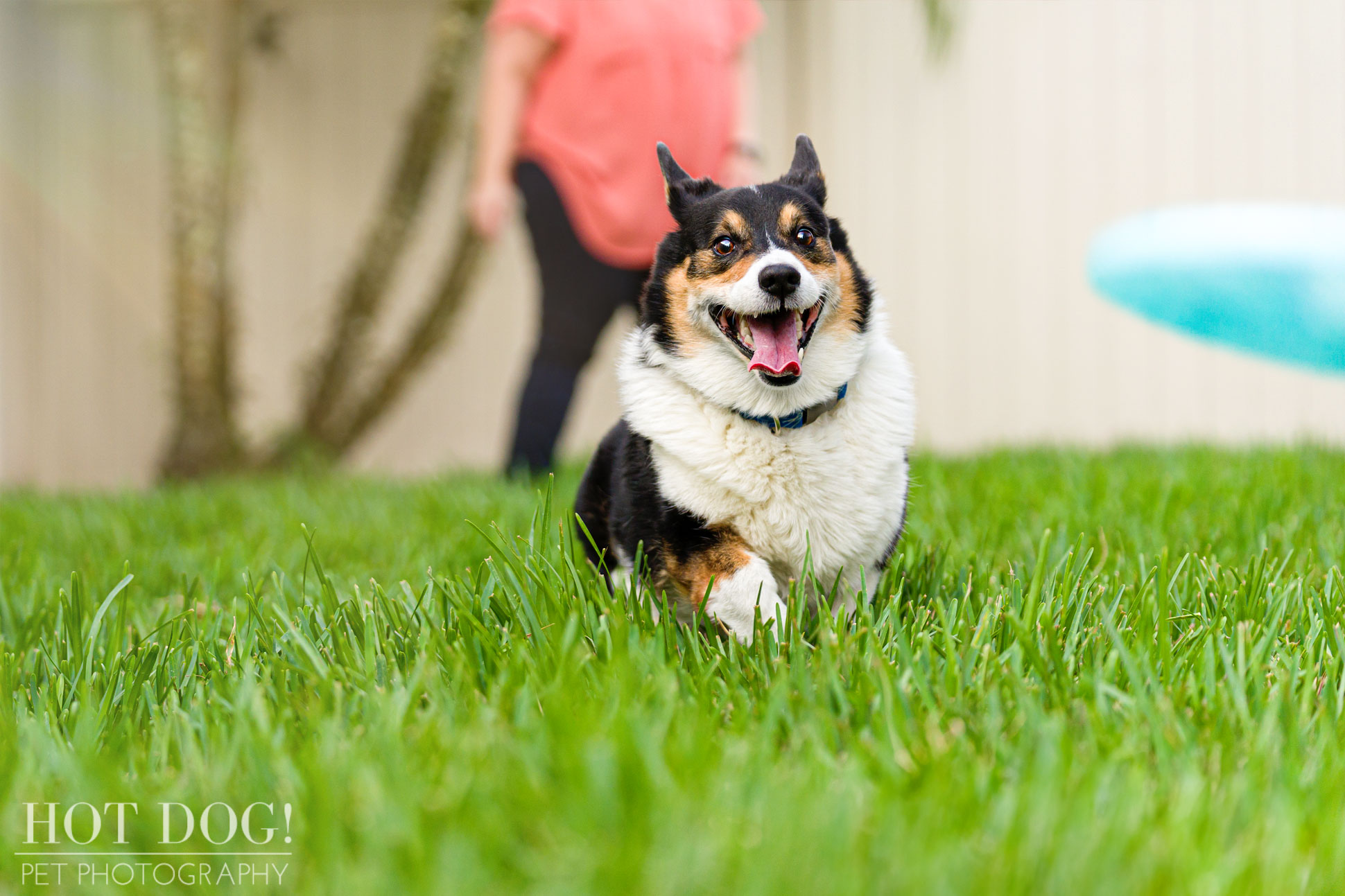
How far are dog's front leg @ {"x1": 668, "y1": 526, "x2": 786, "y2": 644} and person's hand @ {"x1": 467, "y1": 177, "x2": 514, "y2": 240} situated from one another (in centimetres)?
190

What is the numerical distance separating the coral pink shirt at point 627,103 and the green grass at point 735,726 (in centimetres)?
123

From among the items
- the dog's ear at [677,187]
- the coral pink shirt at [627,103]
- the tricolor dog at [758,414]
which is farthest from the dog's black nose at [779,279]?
the coral pink shirt at [627,103]

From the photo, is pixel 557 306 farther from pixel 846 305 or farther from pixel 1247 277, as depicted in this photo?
pixel 1247 277

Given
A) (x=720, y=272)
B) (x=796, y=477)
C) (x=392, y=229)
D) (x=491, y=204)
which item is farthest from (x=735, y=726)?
(x=392, y=229)

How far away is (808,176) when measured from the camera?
5.59ft

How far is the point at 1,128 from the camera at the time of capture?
233 inches

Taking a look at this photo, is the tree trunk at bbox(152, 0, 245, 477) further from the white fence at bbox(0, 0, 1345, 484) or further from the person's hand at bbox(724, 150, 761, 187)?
A: the person's hand at bbox(724, 150, 761, 187)

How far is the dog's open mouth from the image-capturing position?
4.86ft

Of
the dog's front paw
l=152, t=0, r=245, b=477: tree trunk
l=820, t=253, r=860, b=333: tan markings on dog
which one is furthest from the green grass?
l=152, t=0, r=245, b=477: tree trunk

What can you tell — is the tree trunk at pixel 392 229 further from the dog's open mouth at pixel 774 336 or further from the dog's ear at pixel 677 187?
the dog's open mouth at pixel 774 336

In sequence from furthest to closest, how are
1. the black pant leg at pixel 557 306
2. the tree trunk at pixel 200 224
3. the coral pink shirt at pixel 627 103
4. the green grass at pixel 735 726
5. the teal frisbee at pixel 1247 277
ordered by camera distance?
1. the tree trunk at pixel 200 224
2. the black pant leg at pixel 557 306
3. the teal frisbee at pixel 1247 277
4. the coral pink shirt at pixel 627 103
5. the green grass at pixel 735 726

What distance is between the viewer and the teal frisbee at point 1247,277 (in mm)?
2771

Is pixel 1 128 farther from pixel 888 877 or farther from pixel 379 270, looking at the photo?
pixel 888 877

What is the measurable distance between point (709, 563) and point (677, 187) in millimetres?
609
